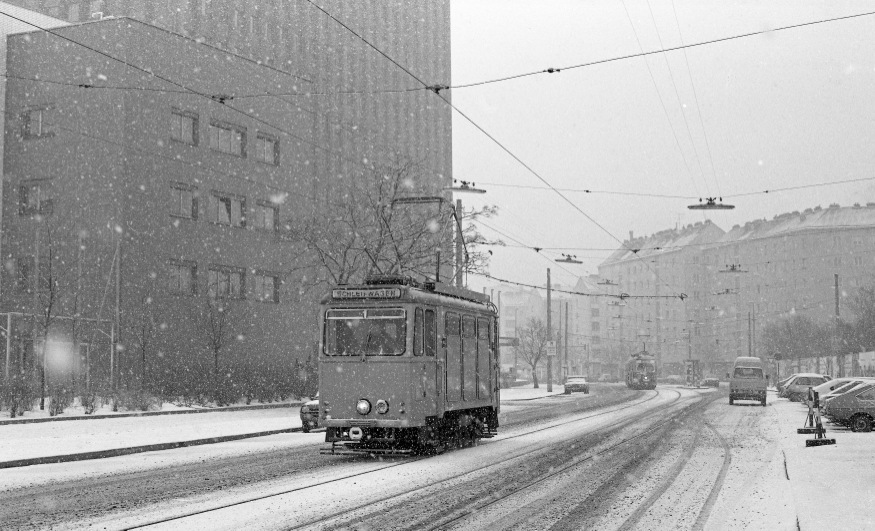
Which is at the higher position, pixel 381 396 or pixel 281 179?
pixel 281 179

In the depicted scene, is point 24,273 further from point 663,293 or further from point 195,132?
A: point 663,293

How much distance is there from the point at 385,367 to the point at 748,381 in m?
30.1

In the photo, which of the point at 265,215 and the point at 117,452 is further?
the point at 265,215

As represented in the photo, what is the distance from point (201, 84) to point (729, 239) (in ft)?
367

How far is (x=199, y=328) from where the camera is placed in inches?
1772

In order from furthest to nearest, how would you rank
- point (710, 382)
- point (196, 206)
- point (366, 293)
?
1. point (710, 382)
2. point (196, 206)
3. point (366, 293)

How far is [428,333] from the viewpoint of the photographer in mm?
17906

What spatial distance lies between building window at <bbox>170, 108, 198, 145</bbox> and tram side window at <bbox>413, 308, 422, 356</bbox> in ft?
101

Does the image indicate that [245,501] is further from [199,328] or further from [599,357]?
[599,357]

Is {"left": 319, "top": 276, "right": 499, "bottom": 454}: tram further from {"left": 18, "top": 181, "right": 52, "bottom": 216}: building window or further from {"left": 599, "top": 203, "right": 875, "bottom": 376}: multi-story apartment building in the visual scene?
{"left": 599, "top": 203, "right": 875, "bottom": 376}: multi-story apartment building

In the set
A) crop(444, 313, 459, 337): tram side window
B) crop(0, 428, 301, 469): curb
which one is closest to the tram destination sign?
crop(444, 313, 459, 337): tram side window

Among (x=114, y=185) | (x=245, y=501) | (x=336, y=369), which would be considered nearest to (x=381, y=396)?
(x=336, y=369)

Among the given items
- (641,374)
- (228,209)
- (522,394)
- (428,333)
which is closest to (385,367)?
(428,333)

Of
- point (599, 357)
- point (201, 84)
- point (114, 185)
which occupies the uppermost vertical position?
point (201, 84)
